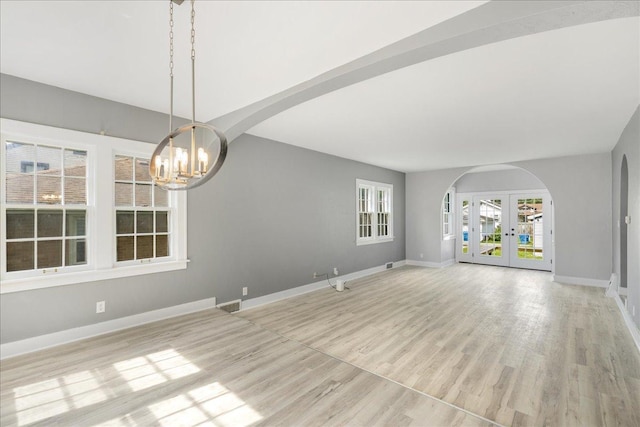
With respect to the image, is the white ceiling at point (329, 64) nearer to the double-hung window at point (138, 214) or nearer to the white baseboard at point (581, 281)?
the double-hung window at point (138, 214)

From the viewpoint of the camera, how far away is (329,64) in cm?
253

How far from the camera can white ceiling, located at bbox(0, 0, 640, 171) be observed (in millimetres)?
1962

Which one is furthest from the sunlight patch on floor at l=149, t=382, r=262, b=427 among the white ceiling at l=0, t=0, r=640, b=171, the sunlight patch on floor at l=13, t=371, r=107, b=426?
the white ceiling at l=0, t=0, r=640, b=171

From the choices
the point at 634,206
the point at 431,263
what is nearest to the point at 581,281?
the point at 431,263

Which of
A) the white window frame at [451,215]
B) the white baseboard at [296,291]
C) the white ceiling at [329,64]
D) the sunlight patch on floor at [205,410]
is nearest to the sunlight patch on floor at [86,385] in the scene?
the sunlight patch on floor at [205,410]

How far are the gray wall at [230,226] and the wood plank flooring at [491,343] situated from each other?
2.42ft

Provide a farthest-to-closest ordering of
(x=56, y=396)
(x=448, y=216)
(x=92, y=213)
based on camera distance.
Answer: (x=448, y=216) < (x=92, y=213) < (x=56, y=396)

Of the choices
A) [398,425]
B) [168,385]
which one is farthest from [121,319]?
[398,425]

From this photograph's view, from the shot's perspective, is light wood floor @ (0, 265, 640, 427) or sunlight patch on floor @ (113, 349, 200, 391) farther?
sunlight patch on floor @ (113, 349, 200, 391)

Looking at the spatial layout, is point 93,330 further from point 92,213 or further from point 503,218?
point 503,218

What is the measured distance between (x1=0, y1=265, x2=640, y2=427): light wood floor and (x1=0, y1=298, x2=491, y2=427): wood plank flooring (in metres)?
0.01

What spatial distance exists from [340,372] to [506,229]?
7710 millimetres

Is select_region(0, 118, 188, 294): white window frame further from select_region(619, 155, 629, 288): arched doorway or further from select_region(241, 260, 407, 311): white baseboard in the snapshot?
select_region(619, 155, 629, 288): arched doorway

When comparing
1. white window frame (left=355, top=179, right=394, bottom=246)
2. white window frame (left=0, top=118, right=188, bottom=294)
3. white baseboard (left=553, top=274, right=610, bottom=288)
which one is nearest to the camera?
white window frame (left=0, top=118, right=188, bottom=294)
